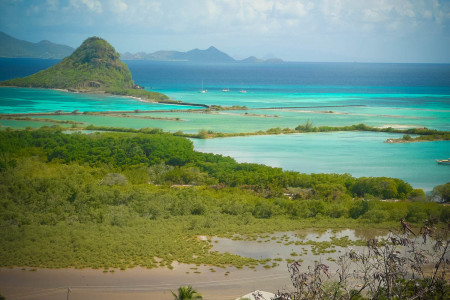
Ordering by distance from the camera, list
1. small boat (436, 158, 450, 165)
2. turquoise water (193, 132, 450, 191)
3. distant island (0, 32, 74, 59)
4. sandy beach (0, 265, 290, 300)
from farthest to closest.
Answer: distant island (0, 32, 74, 59) < small boat (436, 158, 450, 165) < turquoise water (193, 132, 450, 191) < sandy beach (0, 265, 290, 300)

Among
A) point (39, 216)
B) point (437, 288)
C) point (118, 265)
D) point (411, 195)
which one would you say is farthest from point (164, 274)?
point (411, 195)

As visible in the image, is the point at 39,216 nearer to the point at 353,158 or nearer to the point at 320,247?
the point at 320,247

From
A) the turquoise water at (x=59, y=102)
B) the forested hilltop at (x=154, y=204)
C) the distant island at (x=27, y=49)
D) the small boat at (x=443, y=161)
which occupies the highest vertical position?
the distant island at (x=27, y=49)

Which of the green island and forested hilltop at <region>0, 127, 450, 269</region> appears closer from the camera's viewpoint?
the green island

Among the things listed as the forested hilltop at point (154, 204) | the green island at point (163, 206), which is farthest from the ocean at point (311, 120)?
the forested hilltop at point (154, 204)

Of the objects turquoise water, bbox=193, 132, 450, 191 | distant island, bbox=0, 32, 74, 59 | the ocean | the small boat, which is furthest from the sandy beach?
distant island, bbox=0, 32, 74, 59

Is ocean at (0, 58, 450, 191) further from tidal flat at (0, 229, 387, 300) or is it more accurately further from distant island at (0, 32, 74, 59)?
distant island at (0, 32, 74, 59)

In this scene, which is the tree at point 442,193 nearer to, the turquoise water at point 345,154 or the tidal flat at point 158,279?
the turquoise water at point 345,154
